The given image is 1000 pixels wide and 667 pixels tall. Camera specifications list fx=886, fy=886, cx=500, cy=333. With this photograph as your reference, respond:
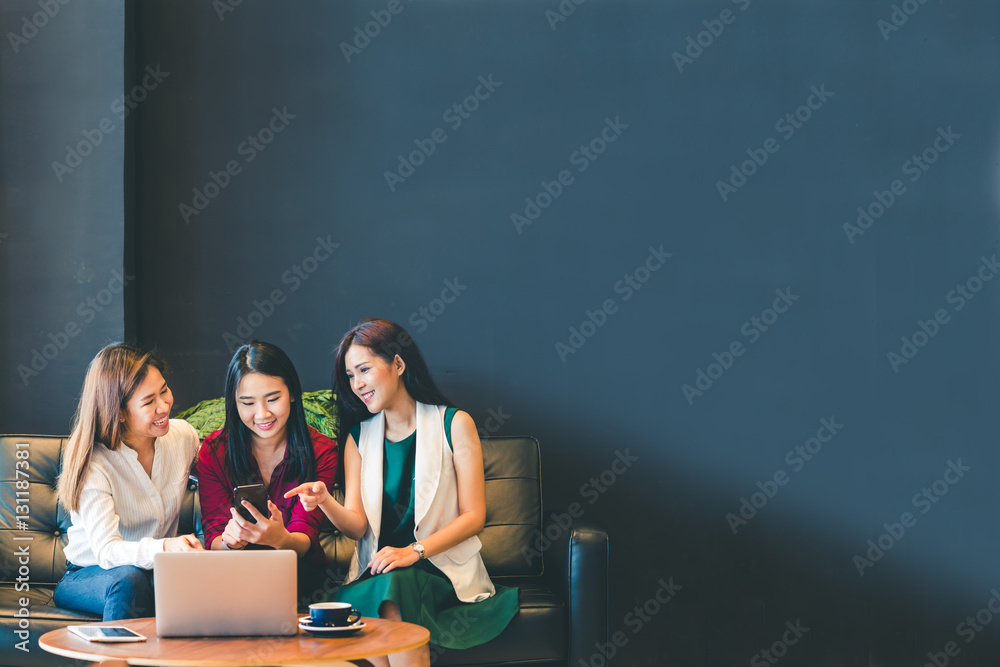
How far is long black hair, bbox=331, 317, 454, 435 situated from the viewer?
2.73 meters

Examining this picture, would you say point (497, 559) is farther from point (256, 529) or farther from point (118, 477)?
point (118, 477)

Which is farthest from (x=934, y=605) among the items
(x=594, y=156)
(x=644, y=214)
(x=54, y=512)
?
(x=54, y=512)

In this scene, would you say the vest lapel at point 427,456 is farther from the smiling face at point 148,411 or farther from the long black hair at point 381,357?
the smiling face at point 148,411

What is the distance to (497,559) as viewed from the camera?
2.90 meters

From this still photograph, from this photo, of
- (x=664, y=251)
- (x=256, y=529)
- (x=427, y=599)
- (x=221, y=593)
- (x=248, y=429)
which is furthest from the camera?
(x=664, y=251)

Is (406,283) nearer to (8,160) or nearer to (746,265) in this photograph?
(746,265)

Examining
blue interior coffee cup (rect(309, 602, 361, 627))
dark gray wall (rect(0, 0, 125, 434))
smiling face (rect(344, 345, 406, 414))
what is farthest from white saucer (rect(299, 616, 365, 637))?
dark gray wall (rect(0, 0, 125, 434))

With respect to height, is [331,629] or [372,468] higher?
[372,468]

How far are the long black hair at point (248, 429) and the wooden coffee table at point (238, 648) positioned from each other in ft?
2.65

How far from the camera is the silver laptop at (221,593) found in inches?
70.1

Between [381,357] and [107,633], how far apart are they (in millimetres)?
1155

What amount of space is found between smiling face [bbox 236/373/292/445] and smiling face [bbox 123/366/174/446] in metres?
0.22

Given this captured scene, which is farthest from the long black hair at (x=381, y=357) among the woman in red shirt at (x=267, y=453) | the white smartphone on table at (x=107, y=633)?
the white smartphone on table at (x=107, y=633)

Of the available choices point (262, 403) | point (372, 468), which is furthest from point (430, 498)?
point (262, 403)
